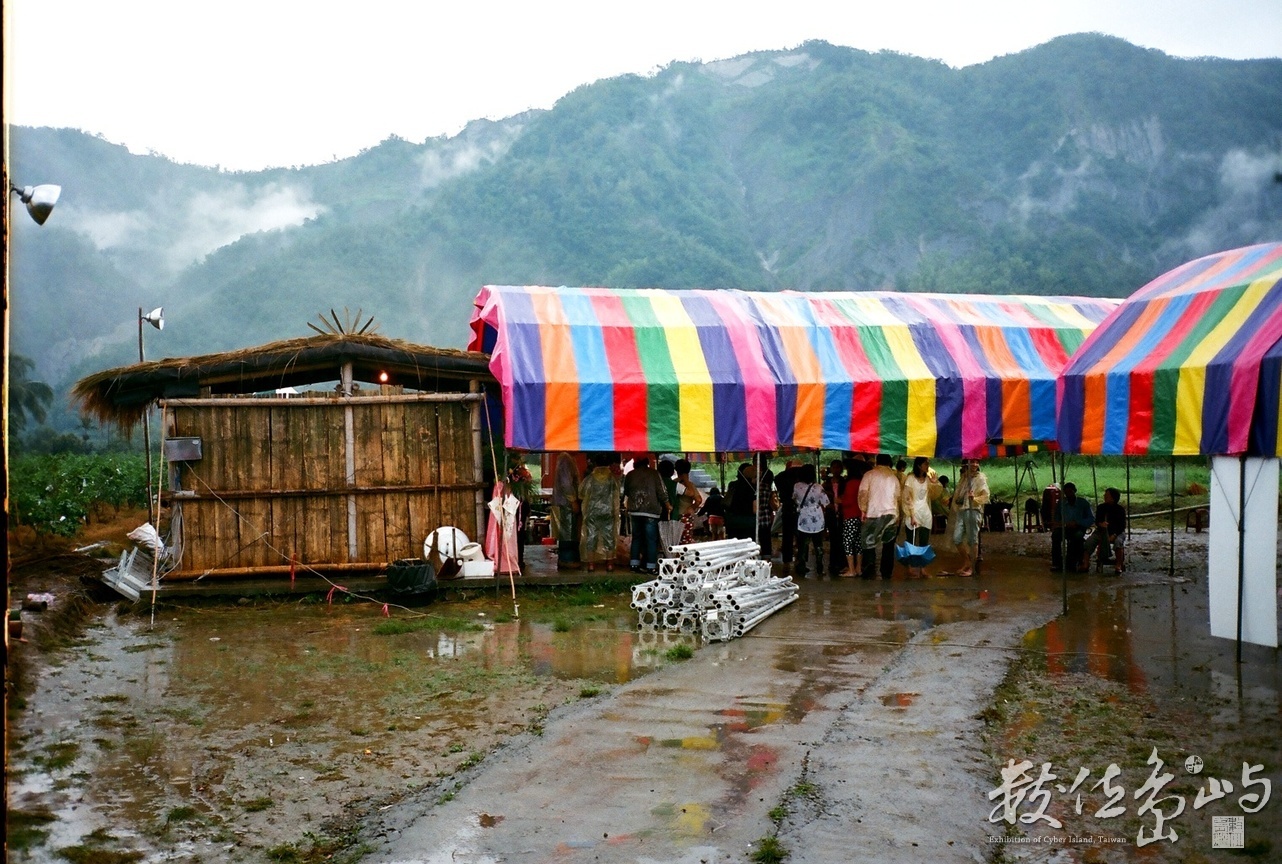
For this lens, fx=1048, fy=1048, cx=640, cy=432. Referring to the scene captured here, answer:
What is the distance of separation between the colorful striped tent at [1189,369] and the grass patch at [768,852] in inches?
242

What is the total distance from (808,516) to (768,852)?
9817 millimetres

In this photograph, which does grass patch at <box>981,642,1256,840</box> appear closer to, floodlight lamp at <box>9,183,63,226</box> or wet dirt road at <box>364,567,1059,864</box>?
wet dirt road at <box>364,567,1059,864</box>

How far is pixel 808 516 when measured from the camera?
1470cm

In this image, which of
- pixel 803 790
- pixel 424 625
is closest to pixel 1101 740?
pixel 803 790

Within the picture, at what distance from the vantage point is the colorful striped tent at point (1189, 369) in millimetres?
9070

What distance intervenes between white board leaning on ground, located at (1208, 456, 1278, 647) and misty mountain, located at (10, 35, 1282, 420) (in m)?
61.2

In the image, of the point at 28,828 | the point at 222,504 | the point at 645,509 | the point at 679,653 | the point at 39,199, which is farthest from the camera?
the point at 645,509

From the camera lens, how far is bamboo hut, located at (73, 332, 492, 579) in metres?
13.1

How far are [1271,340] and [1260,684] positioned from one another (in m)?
2.93

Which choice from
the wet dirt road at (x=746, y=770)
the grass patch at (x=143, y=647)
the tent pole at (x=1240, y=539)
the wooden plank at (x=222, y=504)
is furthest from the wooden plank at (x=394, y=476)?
the tent pole at (x=1240, y=539)

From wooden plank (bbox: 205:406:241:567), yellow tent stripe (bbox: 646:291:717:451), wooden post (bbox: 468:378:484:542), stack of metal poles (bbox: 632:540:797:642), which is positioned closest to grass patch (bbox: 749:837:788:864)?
stack of metal poles (bbox: 632:540:797:642)

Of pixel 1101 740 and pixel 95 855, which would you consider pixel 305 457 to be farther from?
pixel 1101 740

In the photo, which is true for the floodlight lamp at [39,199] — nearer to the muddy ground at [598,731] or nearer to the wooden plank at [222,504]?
the muddy ground at [598,731]

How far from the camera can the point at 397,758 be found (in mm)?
6758
